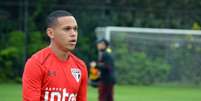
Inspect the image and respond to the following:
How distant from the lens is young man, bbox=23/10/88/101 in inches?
201

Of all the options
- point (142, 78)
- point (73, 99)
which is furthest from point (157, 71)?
point (73, 99)

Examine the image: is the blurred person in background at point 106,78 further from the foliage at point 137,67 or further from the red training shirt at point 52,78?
the foliage at point 137,67

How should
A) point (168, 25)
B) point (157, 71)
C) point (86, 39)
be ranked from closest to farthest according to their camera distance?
1. point (157, 71)
2. point (86, 39)
3. point (168, 25)

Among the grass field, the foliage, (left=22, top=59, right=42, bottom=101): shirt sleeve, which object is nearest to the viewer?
(left=22, top=59, right=42, bottom=101): shirt sleeve

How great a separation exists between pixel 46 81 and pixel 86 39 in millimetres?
21543

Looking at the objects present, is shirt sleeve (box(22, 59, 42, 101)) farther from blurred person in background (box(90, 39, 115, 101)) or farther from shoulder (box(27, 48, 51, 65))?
blurred person in background (box(90, 39, 115, 101))

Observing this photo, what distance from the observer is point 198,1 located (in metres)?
29.4

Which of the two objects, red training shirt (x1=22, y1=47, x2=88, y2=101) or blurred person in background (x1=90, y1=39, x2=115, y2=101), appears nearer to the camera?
red training shirt (x1=22, y1=47, x2=88, y2=101)

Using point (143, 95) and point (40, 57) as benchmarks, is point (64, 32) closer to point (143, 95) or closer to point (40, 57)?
point (40, 57)

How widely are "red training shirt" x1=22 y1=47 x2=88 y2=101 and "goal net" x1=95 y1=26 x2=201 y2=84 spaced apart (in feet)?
62.6

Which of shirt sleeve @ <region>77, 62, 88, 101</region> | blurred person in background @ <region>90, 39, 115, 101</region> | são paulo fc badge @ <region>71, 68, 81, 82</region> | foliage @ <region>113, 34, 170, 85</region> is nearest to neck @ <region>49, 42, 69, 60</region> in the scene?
são paulo fc badge @ <region>71, 68, 81, 82</region>

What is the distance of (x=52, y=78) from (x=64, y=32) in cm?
39

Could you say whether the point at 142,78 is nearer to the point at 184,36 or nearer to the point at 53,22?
the point at 184,36

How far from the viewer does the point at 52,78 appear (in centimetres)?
523
